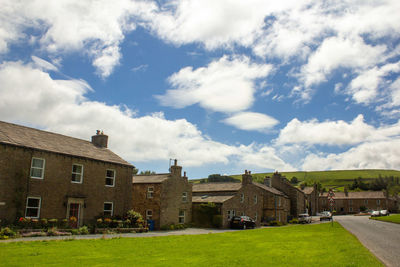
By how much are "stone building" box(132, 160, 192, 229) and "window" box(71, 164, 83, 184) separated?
1033 centimetres

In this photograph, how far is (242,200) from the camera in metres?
47.9

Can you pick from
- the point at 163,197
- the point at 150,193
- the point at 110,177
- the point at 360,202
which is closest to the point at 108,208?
the point at 110,177

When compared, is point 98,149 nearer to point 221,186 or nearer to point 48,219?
point 48,219

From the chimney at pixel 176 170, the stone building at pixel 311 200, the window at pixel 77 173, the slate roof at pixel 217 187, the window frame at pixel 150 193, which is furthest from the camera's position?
the stone building at pixel 311 200

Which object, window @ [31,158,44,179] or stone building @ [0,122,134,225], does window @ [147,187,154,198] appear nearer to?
stone building @ [0,122,134,225]

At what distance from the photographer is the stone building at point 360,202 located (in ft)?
368

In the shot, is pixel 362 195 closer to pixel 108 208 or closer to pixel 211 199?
pixel 211 199

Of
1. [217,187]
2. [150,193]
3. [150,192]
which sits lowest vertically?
[150,193]

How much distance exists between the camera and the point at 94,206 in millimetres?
30000

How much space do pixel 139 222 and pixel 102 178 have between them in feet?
18.1

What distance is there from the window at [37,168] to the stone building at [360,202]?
362 ft

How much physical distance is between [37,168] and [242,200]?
29776 mm

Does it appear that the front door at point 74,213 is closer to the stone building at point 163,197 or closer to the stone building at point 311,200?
the stone building at point 163,197

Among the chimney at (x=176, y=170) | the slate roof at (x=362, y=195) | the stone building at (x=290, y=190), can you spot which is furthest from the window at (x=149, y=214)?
the slate roof at (x=362, y=195)
